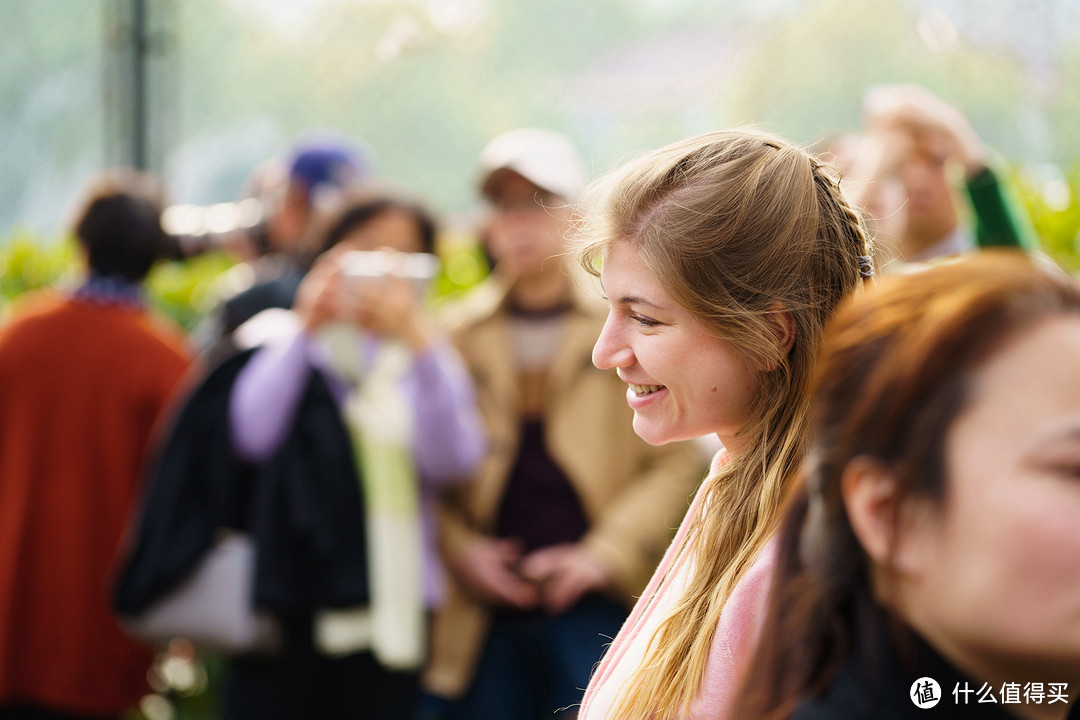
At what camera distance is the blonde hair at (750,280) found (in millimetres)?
1361

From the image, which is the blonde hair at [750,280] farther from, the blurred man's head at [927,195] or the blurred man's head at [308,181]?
the blurred man's head at [308,181]

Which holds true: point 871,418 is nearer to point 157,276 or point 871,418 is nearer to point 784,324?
point 784,324

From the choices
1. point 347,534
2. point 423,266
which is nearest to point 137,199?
point 423,266

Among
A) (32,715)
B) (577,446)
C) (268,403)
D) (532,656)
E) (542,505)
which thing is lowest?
(32,715)

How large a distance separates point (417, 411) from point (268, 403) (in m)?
0.43

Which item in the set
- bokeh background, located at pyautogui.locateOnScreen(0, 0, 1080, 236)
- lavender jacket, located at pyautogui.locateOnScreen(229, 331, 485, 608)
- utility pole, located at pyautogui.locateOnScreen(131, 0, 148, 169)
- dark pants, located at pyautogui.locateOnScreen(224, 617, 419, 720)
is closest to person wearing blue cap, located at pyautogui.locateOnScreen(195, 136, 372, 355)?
lavender jacket, located at pyautogui.locateOnScreen(229, 331, 485, 608)

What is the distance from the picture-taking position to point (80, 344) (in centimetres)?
382

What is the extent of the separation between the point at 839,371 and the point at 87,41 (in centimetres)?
637

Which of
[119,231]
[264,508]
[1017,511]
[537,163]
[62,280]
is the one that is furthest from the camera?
[62,280]

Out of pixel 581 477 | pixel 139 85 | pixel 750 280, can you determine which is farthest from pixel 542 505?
pixel 139 85

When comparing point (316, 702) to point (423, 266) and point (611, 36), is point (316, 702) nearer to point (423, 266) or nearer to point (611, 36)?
point (423, 266)

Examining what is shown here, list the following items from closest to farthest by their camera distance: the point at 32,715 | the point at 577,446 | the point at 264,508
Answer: the point at 264,508 → the point at 577,446 → the point at 32,715

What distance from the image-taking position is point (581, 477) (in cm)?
329

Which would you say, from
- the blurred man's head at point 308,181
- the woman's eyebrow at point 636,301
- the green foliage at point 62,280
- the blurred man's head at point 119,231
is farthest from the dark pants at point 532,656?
the green foliage at point 62,280
